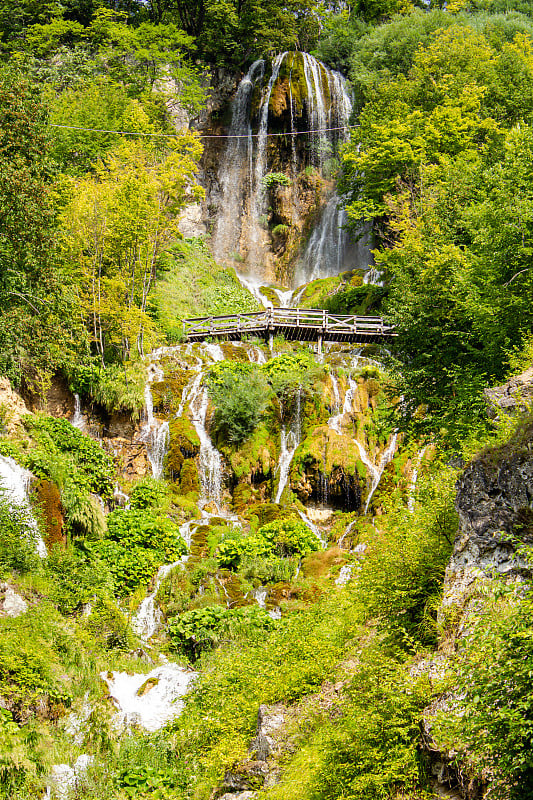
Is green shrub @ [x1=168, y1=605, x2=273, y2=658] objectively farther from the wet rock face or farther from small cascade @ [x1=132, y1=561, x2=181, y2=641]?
the wet rock face

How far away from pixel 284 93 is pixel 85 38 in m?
12.0

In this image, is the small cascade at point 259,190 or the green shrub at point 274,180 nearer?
the green shrub at point 274,180

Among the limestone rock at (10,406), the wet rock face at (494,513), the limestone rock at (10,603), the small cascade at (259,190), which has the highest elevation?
the small cascade at (259,190)

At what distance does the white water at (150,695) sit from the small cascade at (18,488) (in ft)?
9.70

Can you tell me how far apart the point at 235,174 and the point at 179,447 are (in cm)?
2050

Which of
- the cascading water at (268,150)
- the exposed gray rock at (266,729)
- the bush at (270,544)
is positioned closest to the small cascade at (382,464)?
the bush at (270,544)

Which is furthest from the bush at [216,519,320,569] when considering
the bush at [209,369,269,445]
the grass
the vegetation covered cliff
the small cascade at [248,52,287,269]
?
the small cascade at [248,52,287,269]

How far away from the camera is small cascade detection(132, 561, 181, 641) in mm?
13453

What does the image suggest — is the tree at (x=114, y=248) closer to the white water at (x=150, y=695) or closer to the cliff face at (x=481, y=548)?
the white water at (x=150, y=695)

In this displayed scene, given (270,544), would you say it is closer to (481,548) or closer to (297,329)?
(297,329)

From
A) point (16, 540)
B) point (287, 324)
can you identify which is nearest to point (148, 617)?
point (16, 540)

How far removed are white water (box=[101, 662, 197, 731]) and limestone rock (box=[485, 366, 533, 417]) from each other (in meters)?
6.21

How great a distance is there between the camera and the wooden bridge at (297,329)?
23.8 m

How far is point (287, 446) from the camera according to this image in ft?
64.2
